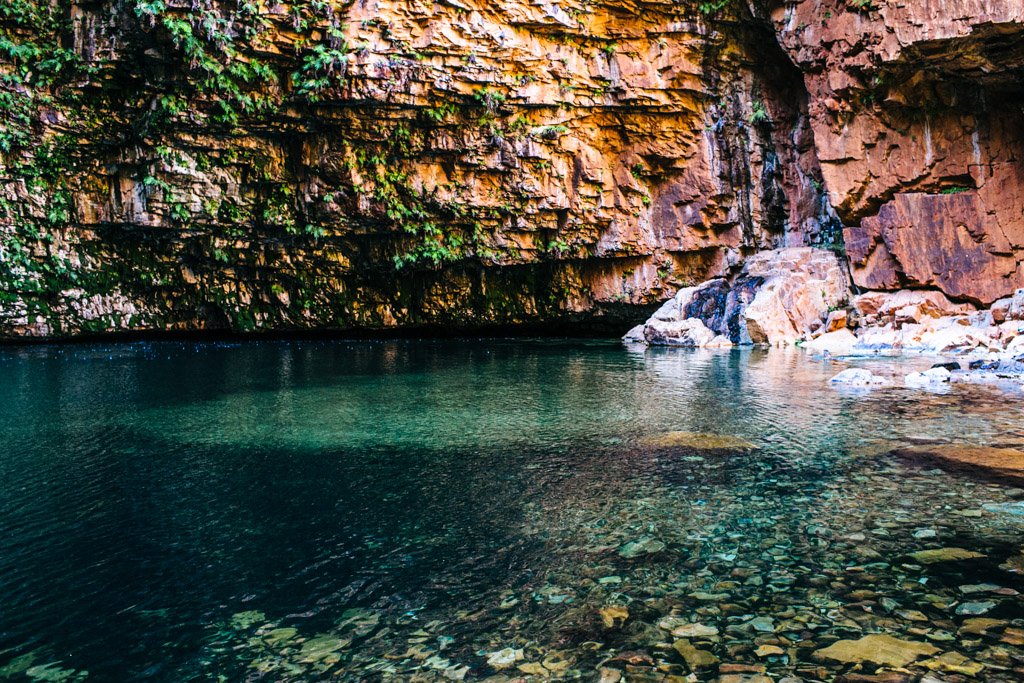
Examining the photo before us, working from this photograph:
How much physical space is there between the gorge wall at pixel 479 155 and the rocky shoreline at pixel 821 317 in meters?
0.92

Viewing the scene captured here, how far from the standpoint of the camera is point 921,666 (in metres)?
2.57

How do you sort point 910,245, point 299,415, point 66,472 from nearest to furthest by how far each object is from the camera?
point 66,472, point 299,415, point 910,245

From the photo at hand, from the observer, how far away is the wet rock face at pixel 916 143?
18984 millimetres

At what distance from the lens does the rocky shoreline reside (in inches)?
708

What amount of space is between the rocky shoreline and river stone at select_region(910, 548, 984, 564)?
13.3 metres

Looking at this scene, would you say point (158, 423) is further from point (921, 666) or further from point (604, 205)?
point (604, 205)

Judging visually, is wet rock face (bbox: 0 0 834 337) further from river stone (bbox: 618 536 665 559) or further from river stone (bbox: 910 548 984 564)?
river stone (bbox: 910 548 984 564)

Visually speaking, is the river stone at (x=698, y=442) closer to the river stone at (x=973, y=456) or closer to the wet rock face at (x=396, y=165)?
the river stone at (x=973, y=456)

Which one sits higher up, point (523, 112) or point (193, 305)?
point (523, 112)

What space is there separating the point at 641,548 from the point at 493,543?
969 mm

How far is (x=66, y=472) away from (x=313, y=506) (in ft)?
9.57

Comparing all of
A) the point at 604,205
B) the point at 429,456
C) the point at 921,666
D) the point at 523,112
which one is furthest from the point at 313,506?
the point at 604,205

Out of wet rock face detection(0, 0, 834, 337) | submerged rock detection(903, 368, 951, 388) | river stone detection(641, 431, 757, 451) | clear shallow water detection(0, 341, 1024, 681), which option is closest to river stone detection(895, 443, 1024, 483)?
clear shallow water detection(0, 341, 1024, 681)

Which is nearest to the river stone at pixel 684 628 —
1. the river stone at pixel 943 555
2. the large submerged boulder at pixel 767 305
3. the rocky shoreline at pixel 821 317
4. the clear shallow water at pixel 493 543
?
the clear shallow water at pixel 493 543
